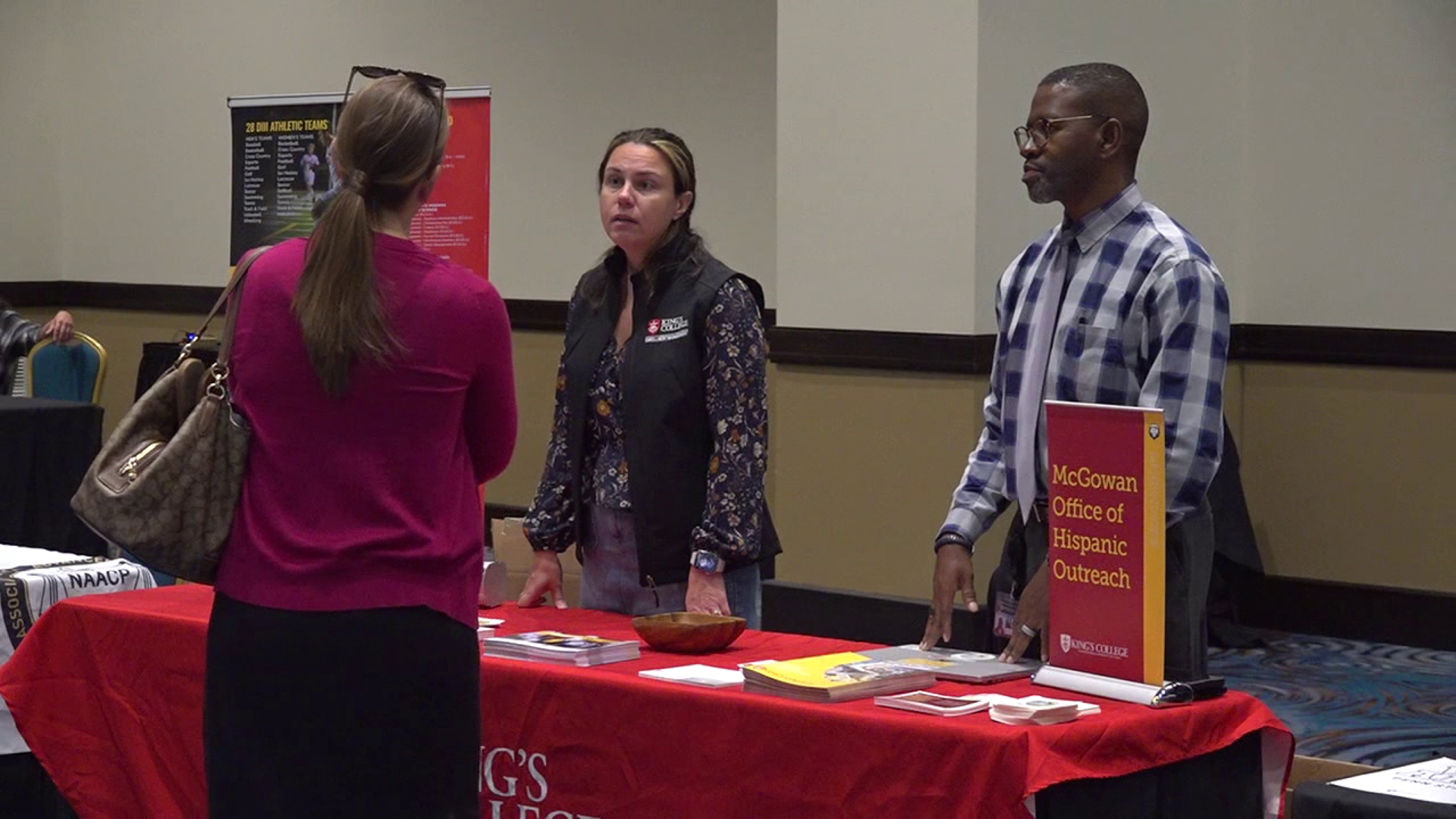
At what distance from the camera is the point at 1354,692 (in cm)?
508

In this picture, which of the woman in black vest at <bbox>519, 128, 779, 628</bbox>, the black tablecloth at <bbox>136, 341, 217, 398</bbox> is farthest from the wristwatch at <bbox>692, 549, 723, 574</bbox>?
the black tablecloth at <bbox>136, 341, 217, 398</bbox>

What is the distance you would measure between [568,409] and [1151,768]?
4.19 ft

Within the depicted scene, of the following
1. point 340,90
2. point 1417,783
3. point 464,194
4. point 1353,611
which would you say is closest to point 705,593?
point 1417,783

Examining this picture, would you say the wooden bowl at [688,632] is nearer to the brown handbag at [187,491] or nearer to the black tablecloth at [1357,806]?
the brown handbag at [187,491]

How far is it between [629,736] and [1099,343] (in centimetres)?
86

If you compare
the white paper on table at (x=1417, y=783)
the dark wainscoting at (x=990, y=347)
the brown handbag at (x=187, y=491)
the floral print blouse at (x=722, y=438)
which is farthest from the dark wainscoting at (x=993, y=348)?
the brown handbag at (x=187, y=491)

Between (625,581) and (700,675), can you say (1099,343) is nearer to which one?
(700,675)

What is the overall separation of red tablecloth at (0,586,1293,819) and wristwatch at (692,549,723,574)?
13cm

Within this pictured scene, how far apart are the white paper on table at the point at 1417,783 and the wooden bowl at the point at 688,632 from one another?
1055 mm

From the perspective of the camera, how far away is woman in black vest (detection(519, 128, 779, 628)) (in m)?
3.14

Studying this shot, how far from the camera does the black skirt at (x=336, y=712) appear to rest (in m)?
2.17

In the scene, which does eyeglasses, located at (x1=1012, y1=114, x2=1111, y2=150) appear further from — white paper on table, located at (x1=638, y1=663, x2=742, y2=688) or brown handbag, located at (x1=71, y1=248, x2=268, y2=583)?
brown handbag, located at (x1=71, y1=248, x2=268, y2=583)

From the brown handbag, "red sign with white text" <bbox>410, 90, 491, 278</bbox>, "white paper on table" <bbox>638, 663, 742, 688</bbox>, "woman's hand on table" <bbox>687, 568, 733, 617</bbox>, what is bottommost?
"white paper on table" <bbox>638, 663, 742, 688</bbox>

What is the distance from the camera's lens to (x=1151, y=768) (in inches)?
94.6
